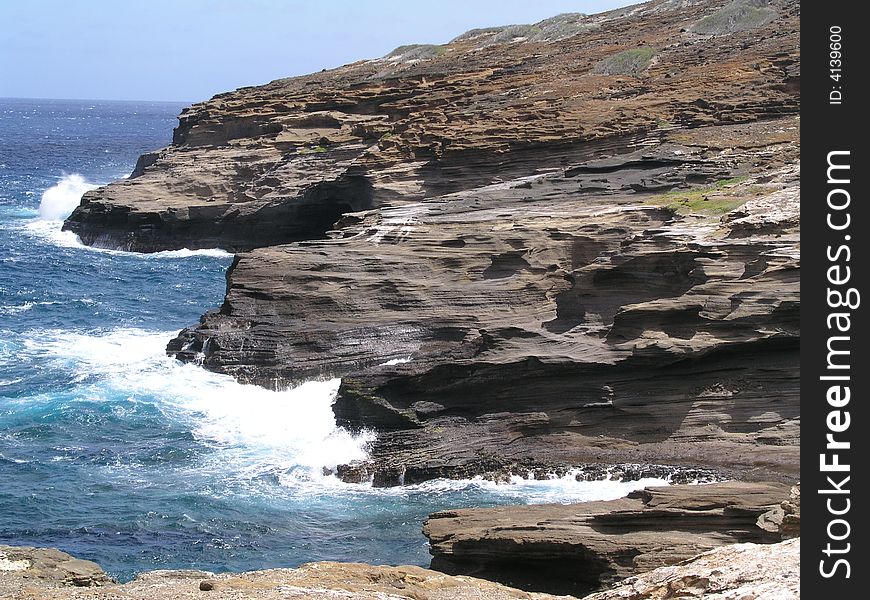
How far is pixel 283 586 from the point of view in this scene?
50.1 feet

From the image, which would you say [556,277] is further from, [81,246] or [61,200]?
[61,200]

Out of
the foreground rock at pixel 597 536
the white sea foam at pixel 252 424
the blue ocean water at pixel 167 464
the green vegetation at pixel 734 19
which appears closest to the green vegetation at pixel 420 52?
the green vegetation at pixel 734 19

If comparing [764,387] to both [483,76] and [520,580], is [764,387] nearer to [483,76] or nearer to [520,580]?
[520,580]

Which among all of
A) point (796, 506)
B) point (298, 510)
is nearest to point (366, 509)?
point (298, 510)

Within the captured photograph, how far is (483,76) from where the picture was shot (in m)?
66.5

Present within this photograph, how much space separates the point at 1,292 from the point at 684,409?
34.9 meters

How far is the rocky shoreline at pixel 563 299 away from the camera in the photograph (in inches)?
1089

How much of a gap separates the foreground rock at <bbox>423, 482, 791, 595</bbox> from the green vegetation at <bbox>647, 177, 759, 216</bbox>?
1409cm

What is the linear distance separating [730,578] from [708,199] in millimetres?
25123

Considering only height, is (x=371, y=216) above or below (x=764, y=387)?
above

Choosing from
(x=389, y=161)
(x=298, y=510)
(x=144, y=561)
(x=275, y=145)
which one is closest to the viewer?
(x=144, y=561)
